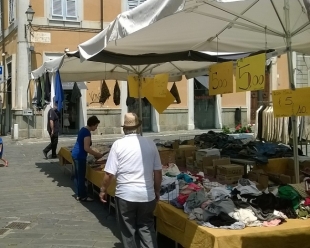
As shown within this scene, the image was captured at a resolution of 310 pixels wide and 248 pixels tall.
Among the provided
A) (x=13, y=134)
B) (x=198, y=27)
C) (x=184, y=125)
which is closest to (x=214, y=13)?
(x=198, y=27)

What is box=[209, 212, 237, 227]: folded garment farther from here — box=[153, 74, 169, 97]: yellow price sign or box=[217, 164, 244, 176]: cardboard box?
box=[153, 74, 169, 97]: yellow price sign

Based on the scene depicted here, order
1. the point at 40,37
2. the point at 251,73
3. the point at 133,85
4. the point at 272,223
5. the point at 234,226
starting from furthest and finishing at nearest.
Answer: the point at 40,37 < the point at 133,85 < the point at 251,73 < the point at 272,223 < the point at 234,226

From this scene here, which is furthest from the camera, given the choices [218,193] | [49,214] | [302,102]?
[49,214]

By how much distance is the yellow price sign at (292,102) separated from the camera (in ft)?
14.9

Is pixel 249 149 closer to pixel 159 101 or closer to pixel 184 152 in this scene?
pixel 184 152

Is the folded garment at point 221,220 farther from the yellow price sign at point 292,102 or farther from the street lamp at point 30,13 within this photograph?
the street lamp at point 30,13

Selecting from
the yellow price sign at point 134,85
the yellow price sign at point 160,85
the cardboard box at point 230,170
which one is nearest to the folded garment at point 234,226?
the cardboard box at point 230,170

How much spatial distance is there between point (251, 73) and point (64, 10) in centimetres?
1545

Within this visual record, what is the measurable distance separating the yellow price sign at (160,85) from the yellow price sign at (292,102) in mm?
3250

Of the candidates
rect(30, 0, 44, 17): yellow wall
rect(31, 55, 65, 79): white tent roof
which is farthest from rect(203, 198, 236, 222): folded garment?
rect(30, 0, 44, 17): yellow wall

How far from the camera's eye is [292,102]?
15.2 feet

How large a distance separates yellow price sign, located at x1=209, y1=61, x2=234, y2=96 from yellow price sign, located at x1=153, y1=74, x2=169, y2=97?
6.46ft

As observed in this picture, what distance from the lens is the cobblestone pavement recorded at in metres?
5.05

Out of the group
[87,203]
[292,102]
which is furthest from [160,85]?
[292,102]
